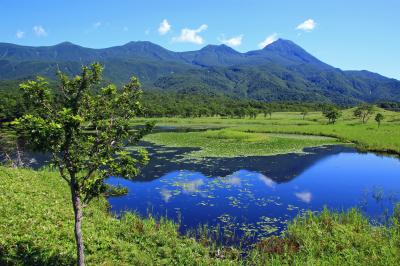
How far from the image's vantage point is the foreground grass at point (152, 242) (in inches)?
784

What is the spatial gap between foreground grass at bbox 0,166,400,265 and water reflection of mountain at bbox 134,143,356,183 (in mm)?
22785

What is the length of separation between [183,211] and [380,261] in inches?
706

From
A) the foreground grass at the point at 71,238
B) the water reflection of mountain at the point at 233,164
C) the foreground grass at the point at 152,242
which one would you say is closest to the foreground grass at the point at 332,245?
the foreground grass at the point at 152,242

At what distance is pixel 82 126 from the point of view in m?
17.3

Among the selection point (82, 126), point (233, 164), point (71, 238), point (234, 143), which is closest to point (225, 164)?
point (233, 164)

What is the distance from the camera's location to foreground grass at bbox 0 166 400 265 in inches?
784

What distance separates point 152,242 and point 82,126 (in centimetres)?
933

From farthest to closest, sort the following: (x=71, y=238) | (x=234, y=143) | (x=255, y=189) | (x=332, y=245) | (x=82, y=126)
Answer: (x=234, y=143) → (x=255, y=189) → (x=332, y=245) → (x=71, y=238) → (x=82, y=126)

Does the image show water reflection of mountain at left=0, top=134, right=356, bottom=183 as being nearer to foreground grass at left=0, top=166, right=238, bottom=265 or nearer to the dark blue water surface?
the dark blue water surface

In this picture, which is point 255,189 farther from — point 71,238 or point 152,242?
point 71,238

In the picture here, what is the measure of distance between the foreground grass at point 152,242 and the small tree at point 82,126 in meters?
3.58

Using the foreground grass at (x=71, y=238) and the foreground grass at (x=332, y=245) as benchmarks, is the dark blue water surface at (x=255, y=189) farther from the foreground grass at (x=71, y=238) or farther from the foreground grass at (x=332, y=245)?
the foreground grass at (x=71, y=238)

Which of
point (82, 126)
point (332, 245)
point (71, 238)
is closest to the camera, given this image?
point (82, 126)

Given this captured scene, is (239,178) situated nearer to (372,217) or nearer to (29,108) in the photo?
(372,217)
